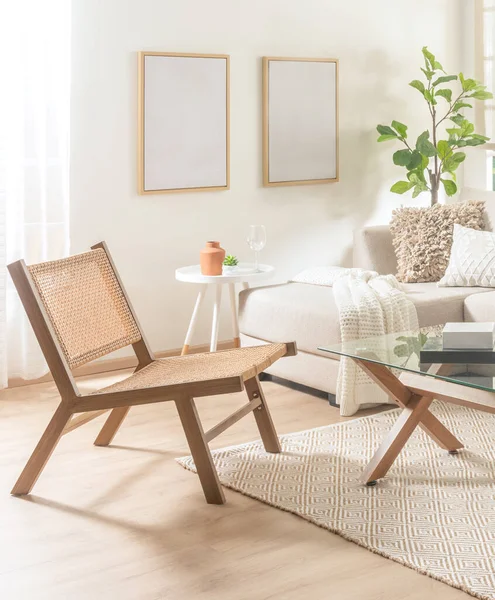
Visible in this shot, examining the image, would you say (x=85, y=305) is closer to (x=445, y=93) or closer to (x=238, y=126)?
(x=238, y=126)

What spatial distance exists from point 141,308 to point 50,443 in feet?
6.18

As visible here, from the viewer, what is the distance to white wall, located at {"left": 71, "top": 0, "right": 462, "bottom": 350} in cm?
466

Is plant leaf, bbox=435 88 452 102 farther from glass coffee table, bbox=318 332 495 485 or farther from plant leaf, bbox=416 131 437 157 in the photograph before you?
glass coffee table, bbox=318 332 495 485

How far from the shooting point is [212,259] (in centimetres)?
450

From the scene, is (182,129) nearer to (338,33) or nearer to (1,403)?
(338,33)

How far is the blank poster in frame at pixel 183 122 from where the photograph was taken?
4.79 meters

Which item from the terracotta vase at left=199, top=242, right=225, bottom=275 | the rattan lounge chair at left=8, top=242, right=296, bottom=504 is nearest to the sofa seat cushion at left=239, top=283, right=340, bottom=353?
the terracotta vase at left=199, top=242, right=225, bottom=275

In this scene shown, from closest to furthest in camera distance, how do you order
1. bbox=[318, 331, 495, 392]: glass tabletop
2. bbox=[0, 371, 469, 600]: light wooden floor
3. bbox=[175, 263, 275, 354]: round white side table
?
1. bbox=[0, 371, 469, 600]: light wooden floor
2. bbox=[318, 331, 495, 392]: glass tabletop
3. bbox=[175, 263, 275, 354]: round white side table

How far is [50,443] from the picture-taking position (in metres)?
3.10

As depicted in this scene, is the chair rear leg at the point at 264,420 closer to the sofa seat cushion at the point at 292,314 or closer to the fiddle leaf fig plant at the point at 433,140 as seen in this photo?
the sofa seat cushion at the point at 292,314

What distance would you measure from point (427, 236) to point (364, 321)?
1011mm

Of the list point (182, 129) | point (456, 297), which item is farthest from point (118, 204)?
point (456, 297)

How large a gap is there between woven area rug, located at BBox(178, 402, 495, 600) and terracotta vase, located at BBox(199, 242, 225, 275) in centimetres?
108

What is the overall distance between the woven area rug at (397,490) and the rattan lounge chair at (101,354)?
0.18 meters
